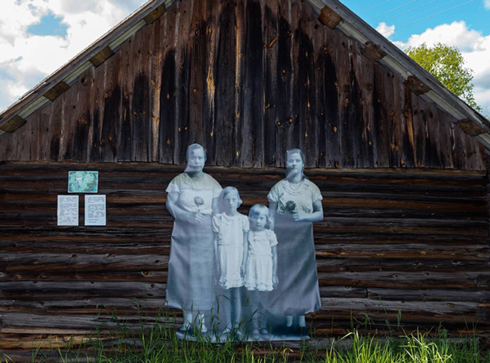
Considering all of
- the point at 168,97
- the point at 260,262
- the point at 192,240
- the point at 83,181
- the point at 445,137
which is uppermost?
the point at 168,97

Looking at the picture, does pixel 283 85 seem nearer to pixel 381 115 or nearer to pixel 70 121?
pixel 381 115

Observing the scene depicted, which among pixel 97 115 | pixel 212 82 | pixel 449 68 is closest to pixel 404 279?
pixel 212 82

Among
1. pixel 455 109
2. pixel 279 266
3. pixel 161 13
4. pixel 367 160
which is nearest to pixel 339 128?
pixel 367 160

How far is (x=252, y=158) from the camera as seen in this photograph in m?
5.90

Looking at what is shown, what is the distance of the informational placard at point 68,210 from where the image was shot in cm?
580

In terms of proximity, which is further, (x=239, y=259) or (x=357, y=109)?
(x=357, y=109)

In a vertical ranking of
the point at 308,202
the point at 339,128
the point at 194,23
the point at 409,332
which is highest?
the point at 194,23

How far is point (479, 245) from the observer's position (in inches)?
243

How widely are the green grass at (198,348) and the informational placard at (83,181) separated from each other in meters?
1.80

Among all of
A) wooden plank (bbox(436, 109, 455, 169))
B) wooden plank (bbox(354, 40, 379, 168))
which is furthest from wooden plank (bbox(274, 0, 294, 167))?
wooden plank (bbox(436, 109, 455, 169))

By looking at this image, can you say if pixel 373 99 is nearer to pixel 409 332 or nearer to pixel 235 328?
pixel 409 332

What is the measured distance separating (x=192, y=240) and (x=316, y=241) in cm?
176

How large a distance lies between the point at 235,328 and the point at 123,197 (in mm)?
2369

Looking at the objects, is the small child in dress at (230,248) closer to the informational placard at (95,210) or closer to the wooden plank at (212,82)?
the wooden plank at (212,82)
